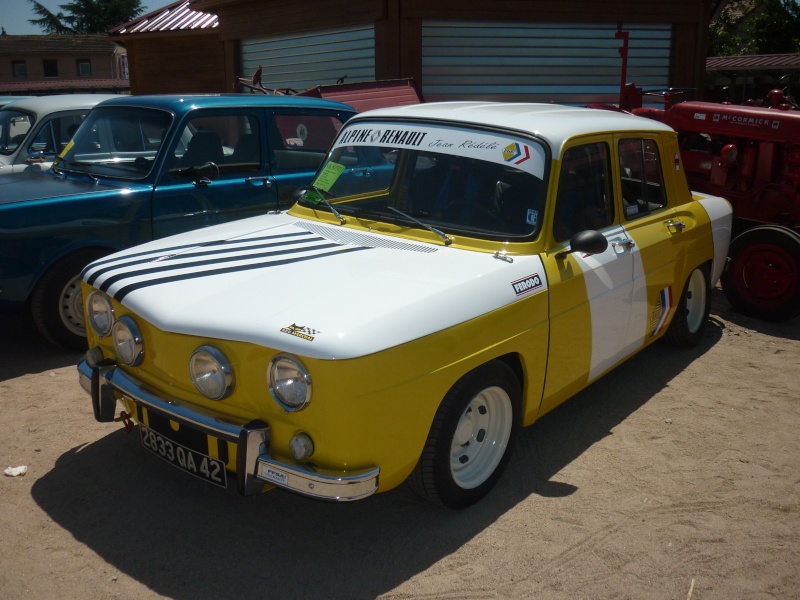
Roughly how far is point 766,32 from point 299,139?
2607 cm

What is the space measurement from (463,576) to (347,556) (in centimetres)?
50

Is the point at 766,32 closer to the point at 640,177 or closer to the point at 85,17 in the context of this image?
the point at 640,177

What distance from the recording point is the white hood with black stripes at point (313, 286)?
292 centimetres

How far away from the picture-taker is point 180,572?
3.14 m

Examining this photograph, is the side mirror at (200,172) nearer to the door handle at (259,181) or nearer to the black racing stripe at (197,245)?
the door handle at (259,181)

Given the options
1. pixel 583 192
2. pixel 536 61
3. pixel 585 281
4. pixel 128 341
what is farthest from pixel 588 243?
pixel 536 61

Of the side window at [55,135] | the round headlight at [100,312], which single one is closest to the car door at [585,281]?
the round headlight at [100,312]

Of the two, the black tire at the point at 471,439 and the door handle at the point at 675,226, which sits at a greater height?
the door handle at the point at 675,226

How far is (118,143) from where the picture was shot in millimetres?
5996

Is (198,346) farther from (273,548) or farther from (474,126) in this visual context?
(474,126)

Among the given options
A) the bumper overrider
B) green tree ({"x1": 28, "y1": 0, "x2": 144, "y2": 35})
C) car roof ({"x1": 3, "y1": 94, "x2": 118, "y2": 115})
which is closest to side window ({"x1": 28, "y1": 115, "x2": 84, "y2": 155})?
car roof ({"x1": 3, "y1": 94, "x2": 118, "y2": 115})

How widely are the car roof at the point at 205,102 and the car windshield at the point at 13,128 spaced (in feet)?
7.20

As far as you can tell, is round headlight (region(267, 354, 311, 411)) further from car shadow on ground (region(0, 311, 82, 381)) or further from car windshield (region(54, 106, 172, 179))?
car windshield (region(54, 106, 172, 179))

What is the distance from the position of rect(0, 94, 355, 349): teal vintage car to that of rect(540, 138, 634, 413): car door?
1.84 m
